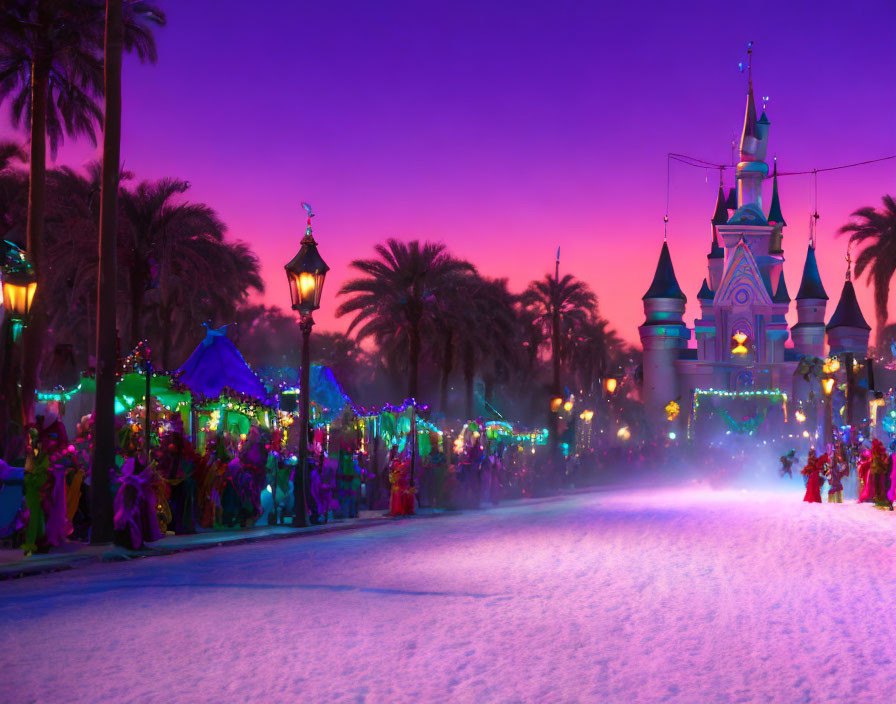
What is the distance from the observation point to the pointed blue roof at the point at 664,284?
233 feet

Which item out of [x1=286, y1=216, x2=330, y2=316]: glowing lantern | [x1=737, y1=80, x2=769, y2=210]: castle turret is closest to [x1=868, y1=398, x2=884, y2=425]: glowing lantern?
[x1=286, y1=216, x2=330, y2=316]: glowing lantern

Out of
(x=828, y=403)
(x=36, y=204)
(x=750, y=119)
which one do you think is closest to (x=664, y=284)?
(x=750, y=119)

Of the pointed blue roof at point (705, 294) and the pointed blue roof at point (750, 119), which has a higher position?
the pointed blue roof at point (750, 119)

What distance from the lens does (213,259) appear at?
29609 millimetres

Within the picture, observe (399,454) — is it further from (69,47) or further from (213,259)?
(69,47)

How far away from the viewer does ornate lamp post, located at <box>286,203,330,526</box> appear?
18.2 metres

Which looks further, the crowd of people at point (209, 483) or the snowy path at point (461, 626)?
the crowd of people at point (209, 483)

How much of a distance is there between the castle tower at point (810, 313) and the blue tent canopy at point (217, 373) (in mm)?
58467

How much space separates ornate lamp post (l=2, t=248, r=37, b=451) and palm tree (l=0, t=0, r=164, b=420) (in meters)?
4.39

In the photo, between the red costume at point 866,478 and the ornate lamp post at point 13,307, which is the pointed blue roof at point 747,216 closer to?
the red costume at point 866,478

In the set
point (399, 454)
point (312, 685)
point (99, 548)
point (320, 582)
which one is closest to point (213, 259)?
point (399, 454)

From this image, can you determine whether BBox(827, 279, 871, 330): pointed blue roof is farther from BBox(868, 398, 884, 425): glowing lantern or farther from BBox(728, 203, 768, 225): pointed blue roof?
BBox(868, 398, 884, 425): glowing lantern

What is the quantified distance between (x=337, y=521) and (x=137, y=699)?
46.2 ft

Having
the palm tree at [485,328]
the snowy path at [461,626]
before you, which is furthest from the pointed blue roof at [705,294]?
the snowy path at [461,626]
